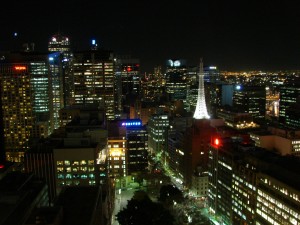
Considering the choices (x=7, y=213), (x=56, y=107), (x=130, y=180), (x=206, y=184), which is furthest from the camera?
(x=56, y=107)

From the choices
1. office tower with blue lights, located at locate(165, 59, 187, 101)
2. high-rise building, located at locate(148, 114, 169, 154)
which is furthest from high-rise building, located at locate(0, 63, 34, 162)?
office tower with blue lights, located at locate(165, 59, 187, 101)

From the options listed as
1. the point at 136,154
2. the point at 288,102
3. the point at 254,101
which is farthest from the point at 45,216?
the point at 254,101

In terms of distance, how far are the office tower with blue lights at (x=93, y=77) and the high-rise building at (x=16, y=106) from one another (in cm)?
779

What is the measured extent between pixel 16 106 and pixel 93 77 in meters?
10.9

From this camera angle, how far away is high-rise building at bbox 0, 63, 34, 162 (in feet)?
133

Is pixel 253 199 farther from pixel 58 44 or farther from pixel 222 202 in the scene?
pixel 58 44

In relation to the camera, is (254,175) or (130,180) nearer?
(254,175)

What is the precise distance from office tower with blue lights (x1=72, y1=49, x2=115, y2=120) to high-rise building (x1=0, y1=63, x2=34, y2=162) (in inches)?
307

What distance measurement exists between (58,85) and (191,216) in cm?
3161

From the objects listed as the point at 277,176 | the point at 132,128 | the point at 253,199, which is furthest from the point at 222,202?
the point at 132,128

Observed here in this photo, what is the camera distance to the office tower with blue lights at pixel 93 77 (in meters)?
49.0

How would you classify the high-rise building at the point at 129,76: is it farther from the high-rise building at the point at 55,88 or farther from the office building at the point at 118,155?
the office building at the point at 118,155

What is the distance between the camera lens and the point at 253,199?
20000mm

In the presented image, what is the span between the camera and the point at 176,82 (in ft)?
240
